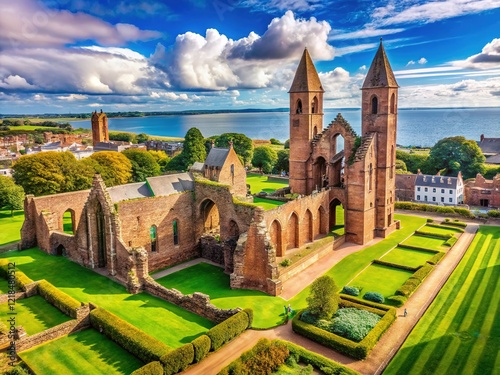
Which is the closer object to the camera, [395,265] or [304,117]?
[395,265]

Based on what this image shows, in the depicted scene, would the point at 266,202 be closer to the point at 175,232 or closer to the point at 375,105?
the point at 175,232

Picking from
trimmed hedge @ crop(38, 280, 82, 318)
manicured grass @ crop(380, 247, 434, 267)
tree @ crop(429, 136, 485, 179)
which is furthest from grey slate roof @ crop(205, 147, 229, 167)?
tree @ crop(429, 136, 485, 179)

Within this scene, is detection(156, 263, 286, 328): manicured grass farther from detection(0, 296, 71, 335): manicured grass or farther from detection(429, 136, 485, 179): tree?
detection(429, 136, 485, 179): tree

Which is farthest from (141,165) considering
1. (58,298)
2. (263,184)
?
(58,298)

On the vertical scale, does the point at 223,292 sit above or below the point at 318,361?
above

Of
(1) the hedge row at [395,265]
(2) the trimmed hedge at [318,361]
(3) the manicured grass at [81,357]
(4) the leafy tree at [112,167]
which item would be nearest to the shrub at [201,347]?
(3) the manicured grass at [81,357]
